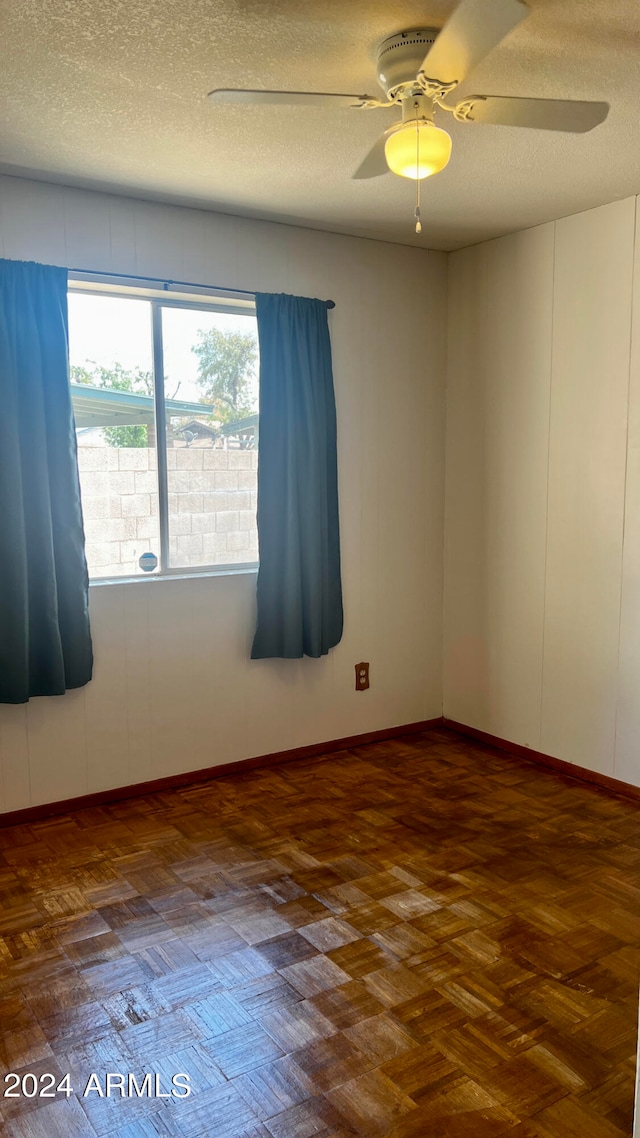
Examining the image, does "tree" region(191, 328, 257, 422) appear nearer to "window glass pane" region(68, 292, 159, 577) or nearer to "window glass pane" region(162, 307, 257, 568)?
"window glass pane" region(162, 307, 257, 568)

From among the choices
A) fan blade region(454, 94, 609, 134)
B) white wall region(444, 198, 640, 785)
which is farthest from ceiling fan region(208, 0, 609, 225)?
white wall region(444, 198, 640, 785)

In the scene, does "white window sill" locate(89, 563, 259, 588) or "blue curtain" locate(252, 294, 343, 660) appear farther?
"blue curtain" locate(252, 294, 343, 660)

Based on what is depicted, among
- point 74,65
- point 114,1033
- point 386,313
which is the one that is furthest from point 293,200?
point 114,1033

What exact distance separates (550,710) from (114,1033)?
251cm

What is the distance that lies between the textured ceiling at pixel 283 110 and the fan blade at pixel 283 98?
0.50 feet

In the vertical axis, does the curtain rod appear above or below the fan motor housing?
below

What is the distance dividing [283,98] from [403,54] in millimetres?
332

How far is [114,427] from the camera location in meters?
3.48

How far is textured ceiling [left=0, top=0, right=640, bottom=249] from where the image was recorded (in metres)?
2.01

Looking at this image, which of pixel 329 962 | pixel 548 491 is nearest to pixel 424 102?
pixel 548 491

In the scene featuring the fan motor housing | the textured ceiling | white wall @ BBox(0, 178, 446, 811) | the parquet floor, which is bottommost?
the parquet floor

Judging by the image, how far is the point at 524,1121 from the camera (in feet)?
5.83

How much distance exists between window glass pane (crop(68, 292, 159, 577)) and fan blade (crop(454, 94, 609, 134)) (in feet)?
5.80

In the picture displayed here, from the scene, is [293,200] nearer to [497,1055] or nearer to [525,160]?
[525,160]
